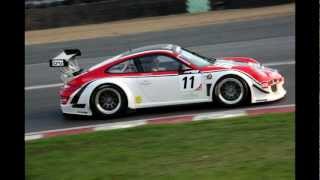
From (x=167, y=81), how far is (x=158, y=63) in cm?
37

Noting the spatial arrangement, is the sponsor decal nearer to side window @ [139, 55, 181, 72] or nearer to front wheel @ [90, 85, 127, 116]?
front wheel @ [90, 85, 127, 116]

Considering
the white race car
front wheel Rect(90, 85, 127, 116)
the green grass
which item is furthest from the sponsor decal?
the green grass

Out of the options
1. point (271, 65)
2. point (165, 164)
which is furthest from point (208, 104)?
point (165, 164)

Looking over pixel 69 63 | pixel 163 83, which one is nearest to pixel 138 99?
pixel 163 83

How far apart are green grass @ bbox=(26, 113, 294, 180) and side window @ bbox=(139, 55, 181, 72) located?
1.86 m

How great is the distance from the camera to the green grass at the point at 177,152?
6.00 metres

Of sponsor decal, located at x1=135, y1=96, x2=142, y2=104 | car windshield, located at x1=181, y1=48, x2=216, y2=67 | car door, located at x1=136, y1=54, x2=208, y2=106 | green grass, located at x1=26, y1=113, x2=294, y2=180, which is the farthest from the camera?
sponsor decal, located at x1=135, y1=96, x2=142, y2=104

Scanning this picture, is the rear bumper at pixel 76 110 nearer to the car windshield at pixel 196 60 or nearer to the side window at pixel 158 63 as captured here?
the side window at pixel 158 63

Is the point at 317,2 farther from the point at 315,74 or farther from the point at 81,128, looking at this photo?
the point at 81,128

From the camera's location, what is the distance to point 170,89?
36.4ft

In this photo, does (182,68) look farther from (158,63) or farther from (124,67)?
(124,67)

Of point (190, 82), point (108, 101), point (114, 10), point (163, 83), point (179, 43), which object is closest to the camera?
point (190, 82)

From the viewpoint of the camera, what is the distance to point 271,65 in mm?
14531

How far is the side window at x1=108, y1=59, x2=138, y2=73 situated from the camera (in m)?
11.2
